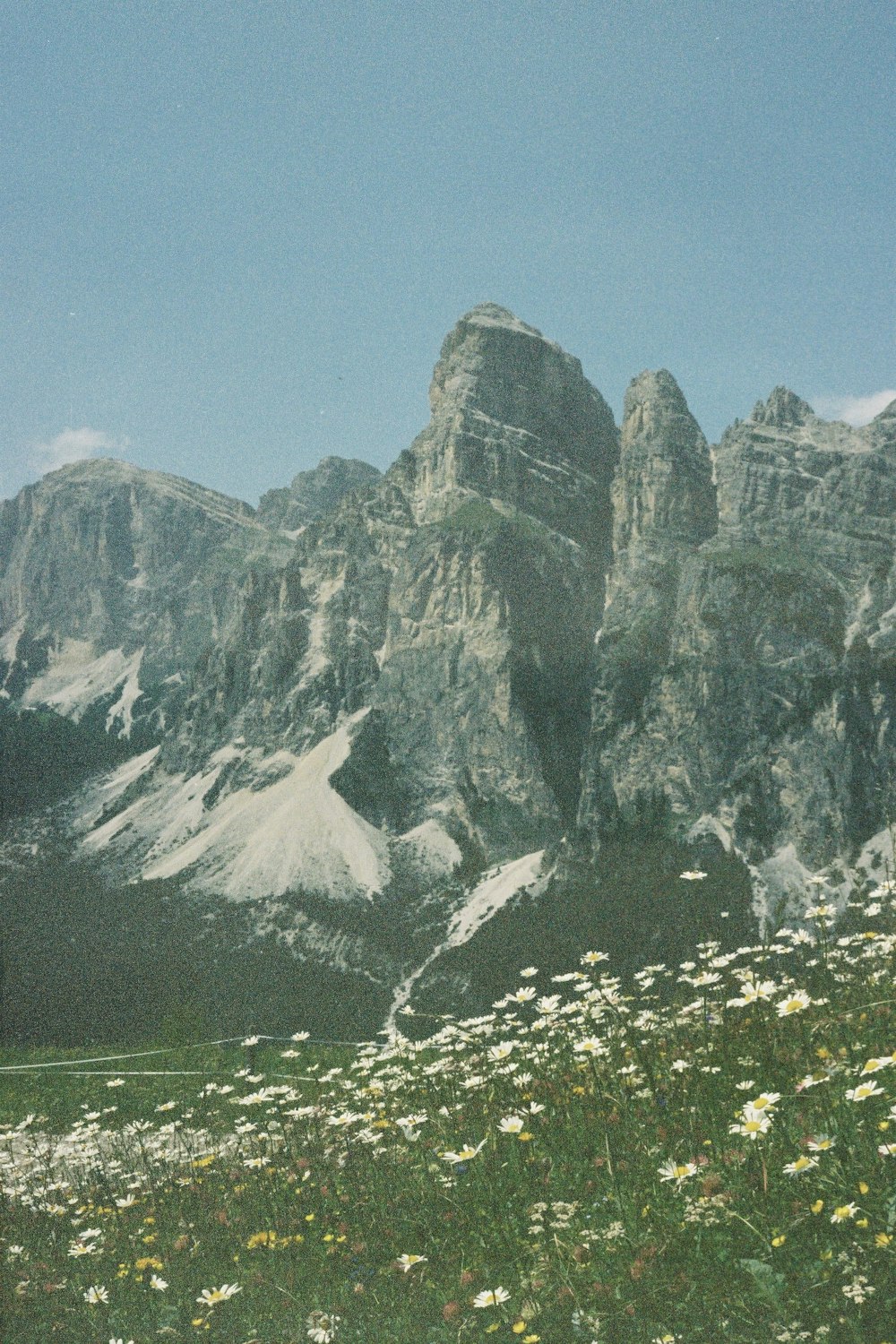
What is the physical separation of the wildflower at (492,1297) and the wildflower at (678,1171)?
1.22 metres

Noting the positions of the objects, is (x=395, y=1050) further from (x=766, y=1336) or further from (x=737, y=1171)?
(x=766, y=1336)

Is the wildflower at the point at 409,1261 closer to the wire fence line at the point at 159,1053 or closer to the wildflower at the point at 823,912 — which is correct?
the wildflower at the point at 823,912

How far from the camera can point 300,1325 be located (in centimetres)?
664

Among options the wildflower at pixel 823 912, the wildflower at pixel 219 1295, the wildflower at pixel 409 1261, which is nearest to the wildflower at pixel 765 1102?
the wildflower at pixel 409 1261

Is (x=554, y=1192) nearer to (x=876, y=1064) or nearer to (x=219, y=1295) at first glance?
(x=219, y=1295)

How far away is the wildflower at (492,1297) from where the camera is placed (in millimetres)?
5656

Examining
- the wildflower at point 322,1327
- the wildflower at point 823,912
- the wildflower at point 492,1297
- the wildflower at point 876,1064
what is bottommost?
the wildflower at point 322,1327

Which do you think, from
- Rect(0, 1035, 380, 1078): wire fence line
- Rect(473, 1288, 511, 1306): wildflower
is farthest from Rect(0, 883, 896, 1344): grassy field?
Rect(0, 1035, 380, 1078): wire fence line

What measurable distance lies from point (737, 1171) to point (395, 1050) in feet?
17.9

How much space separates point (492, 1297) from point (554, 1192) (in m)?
1.54

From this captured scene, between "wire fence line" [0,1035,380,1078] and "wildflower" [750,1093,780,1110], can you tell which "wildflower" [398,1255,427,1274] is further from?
"wire fence line" [0,1035,380,1078]

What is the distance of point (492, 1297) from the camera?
5.89m

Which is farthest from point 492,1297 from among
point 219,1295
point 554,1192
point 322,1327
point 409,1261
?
point 219,1295

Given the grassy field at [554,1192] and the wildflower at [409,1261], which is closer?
the grassy field at [554,1192]
